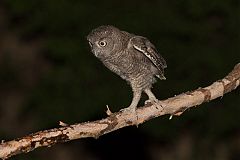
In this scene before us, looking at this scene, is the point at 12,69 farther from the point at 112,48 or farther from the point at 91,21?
the point at 112,48

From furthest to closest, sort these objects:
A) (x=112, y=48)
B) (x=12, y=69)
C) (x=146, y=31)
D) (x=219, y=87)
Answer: (x=12, y=69) → (x=146, y=31) → (x=219, y=87) → (x=112, y=48)

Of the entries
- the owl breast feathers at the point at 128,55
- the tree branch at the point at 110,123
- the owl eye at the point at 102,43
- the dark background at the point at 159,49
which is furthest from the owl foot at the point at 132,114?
the dark background at the point at 159,49

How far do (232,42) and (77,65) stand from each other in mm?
1795

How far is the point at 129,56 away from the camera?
11.6 ft

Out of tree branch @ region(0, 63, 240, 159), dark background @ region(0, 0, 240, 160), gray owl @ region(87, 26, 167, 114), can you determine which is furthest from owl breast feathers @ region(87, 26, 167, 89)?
dark background @ region(0, 0, 240, 160)

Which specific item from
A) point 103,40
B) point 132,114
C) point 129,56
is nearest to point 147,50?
point 129,56

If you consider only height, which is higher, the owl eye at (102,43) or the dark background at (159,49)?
the dark background at (159,49)

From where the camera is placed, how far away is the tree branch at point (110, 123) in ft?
9.34

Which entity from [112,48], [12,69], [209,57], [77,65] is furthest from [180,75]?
[112,48]

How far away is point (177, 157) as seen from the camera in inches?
295

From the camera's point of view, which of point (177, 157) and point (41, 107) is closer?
point (41, 107)

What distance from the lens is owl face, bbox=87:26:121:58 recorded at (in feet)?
9.96

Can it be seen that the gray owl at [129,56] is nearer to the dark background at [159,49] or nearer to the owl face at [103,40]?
the owl face at [103,40]

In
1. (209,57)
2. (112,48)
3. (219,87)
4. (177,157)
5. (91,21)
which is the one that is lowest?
(219,87)
